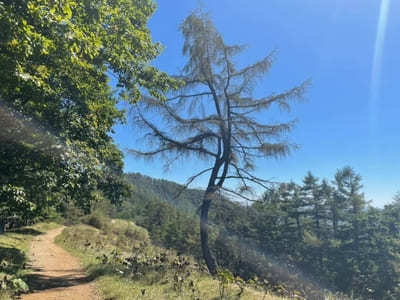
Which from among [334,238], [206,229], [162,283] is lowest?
[162,283]

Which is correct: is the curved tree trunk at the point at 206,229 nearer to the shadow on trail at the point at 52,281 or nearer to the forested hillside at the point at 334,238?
the shadow on trail at the point at 52,281

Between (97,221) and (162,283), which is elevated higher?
(162,283)

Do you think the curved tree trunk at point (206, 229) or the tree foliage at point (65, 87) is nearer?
the tree foliage at point (65, 87)

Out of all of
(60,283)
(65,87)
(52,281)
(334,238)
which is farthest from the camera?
(334,238)

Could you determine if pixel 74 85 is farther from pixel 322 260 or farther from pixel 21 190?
pixel 322 260

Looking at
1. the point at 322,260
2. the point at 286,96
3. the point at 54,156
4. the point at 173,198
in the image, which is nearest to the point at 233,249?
the point at 173,198

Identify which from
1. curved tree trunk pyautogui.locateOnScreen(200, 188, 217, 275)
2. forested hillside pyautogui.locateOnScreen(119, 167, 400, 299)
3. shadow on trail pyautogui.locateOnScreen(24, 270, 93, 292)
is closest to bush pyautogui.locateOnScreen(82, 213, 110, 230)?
forested hillside pyautogui.locateOnScreen(119, 167, 400, 299)

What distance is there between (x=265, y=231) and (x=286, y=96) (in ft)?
92.3

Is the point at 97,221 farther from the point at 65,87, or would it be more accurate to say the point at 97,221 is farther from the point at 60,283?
the point at 65,87

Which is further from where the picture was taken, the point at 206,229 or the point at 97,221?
the point at 97,221

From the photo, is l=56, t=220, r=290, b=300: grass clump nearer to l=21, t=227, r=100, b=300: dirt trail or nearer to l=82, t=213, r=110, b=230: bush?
l=21, t=227, r=100, b=300: dirt trail

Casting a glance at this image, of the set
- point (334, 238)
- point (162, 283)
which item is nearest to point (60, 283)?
point (162, 283)

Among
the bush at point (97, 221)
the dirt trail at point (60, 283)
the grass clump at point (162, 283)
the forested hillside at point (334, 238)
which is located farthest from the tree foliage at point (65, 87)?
the bush at point (97, 221)

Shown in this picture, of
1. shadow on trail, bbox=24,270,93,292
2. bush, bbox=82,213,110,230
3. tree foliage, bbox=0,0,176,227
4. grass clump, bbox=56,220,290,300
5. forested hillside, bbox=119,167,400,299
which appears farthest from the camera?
bush, bbox=82,213,110,230
